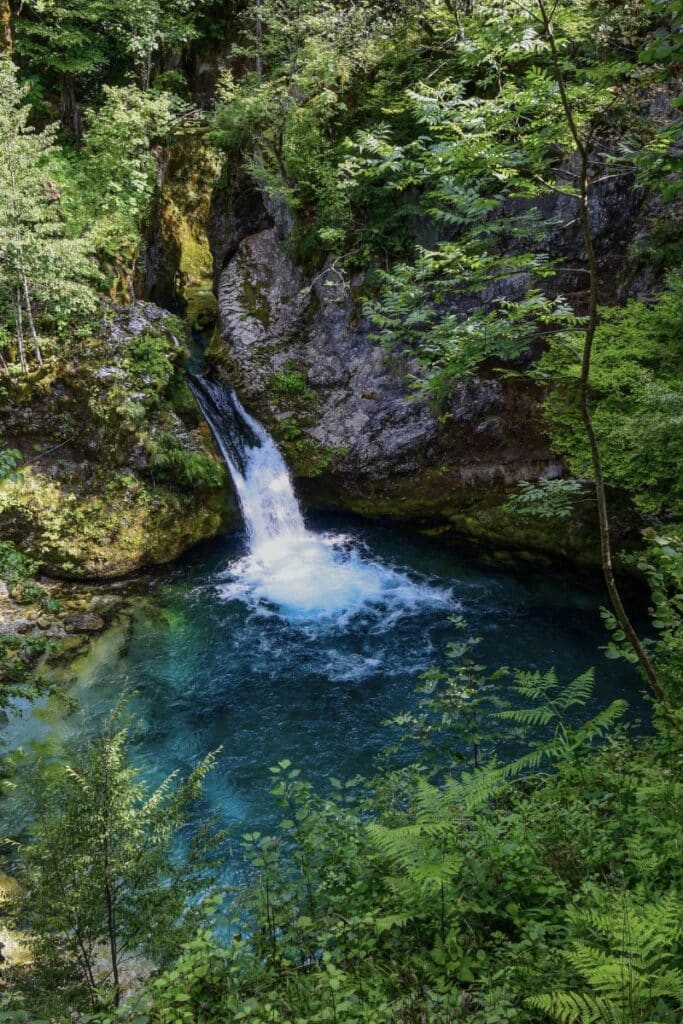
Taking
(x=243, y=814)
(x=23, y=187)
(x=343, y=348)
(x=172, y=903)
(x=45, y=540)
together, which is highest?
(x=23, y=187)

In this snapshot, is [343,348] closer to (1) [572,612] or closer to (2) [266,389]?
(2) [266,389]

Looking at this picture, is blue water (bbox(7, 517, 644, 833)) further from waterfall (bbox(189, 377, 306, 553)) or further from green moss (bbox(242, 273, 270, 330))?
green moss (bbox(242, 273, 270, 330))

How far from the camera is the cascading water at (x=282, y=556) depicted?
10.7 meters

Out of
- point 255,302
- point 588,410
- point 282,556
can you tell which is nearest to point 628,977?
point 588,410

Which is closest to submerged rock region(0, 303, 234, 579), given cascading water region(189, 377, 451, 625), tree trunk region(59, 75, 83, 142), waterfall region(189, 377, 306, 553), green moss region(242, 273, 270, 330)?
waterfall region(189, 377, 306, 553)

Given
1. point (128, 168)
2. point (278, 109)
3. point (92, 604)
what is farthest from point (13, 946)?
point (278, 109)

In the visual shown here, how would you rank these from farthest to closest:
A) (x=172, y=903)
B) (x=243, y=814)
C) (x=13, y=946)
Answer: (x=243, y=814), (x=13, y=946), (x=172, y=903)

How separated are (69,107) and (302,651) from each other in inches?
636

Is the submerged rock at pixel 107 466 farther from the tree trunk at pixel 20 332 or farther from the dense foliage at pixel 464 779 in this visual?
the tree trunk at pixel 20 332

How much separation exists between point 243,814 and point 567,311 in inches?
243

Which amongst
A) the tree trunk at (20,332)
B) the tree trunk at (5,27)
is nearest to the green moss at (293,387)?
the tree trunk at (20,332)

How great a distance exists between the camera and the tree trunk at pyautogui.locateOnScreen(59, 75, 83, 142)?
15.8 m

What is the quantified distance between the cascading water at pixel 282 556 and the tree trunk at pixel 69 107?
8.38 metres

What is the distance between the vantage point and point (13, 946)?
520 cm
